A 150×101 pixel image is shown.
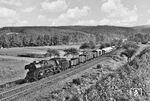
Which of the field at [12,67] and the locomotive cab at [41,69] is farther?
the field at [12,67]

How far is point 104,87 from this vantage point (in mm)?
16672

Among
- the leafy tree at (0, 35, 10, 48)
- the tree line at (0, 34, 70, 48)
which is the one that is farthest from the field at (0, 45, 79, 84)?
the tree line at (0, 34, 70, 48)

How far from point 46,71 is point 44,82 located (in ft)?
15.0

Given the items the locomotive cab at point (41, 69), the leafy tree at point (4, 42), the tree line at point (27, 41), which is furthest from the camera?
the tree line at point (27, 41)

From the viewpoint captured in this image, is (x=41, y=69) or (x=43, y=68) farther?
(x=43, y=68)

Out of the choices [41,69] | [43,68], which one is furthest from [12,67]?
[41,69]

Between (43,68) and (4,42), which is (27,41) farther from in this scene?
(43,68)

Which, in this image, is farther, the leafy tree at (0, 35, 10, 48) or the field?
the leafy tree at (0, 35, 10, 48)

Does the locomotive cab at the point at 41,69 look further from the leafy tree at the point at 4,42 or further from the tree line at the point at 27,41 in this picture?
the tree line at the point at 27,41

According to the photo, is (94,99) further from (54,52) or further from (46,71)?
(54,52)

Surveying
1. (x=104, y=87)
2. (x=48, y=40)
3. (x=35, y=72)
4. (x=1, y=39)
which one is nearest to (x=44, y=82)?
(x=35, y=72)

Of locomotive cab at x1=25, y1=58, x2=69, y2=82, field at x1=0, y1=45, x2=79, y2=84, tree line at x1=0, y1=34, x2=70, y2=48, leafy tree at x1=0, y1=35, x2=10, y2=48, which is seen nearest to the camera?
locomotive cab at x1=25, y1=58, x2=69, y2=82

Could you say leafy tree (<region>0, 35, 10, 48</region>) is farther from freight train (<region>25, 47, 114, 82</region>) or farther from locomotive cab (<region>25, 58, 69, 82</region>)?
locomotive cab (<region>25, 58, 69, 82</region>)

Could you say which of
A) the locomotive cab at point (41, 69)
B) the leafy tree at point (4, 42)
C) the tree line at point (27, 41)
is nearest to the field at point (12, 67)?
the locomotive cab at point (41, 69)
